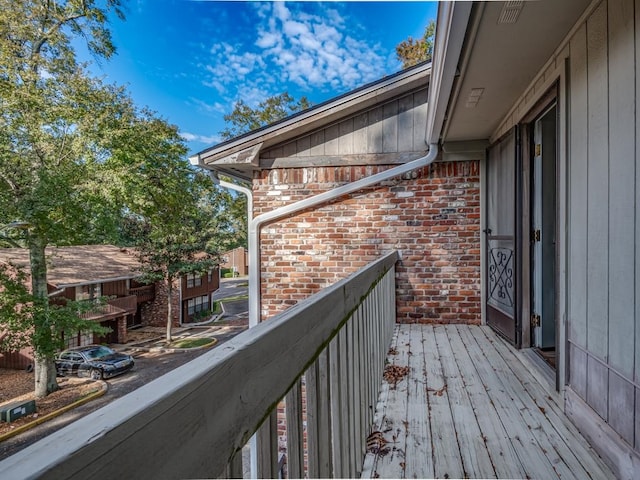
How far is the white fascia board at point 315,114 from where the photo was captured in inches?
151

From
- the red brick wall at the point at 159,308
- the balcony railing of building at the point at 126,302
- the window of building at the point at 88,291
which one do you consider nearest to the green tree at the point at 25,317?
the window of building at the point at 88,291

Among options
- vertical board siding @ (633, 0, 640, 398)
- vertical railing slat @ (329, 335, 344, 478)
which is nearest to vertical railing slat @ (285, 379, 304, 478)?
vertical railing slat @ (329, 335, 344, 478)

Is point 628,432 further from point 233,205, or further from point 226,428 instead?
point 233,205

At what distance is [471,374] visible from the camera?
2441 millimetres

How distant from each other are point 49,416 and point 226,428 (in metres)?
9.28

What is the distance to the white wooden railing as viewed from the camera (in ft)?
0.97

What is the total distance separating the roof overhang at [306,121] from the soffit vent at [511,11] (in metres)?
2.21

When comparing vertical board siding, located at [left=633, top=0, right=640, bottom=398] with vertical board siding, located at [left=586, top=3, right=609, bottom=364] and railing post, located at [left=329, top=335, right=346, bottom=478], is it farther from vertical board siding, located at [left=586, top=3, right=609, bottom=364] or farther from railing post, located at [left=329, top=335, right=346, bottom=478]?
railing post, located at [left=329, top=335, right=346, bottom=478]

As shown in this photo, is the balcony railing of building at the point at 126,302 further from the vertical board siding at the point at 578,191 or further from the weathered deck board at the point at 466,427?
the vertical board siding at the point at 578,191

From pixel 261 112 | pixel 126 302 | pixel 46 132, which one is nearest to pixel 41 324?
pixel 126 302

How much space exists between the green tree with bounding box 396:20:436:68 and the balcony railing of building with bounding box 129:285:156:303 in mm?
14107

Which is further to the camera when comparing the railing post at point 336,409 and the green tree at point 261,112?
the green tree at point 261,112

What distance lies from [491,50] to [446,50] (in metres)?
0.30

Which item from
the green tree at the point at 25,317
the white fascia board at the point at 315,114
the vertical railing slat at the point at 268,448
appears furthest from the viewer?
the green tree at the point at 25,317
